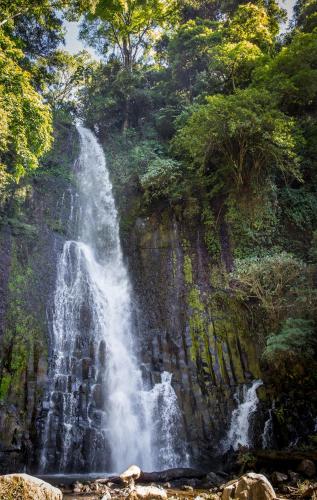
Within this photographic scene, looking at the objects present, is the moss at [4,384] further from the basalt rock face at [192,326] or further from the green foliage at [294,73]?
the green foliage at [294,73]

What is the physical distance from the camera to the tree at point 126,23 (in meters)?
21.8

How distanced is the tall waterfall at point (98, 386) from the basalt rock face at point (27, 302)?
40cm

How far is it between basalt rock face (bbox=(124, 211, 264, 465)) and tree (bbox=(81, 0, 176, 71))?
14.0 metres

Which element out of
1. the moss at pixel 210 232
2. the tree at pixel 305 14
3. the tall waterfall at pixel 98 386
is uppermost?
the tree at pixel 305 14

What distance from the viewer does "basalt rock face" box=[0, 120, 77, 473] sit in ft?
32.7

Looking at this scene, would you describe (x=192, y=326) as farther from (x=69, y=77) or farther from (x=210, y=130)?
(x=69, y=77)

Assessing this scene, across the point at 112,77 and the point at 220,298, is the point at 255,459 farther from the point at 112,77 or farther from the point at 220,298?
the point at 112,77

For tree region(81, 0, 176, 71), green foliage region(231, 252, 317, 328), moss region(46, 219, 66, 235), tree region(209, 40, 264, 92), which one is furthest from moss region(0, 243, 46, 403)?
tree region(81, 0, 176, 71)

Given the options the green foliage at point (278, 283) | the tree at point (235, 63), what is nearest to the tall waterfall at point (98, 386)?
the green foliage at point (278, 283)

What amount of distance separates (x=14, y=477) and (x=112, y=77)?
2344 centimetres

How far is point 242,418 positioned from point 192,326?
3.57 metres

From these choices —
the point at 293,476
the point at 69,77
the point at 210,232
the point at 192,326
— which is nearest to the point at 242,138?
the point at 210,232

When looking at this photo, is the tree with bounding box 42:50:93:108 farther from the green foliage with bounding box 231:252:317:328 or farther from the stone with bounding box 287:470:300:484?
the stone with bounding box 287:470:300:484

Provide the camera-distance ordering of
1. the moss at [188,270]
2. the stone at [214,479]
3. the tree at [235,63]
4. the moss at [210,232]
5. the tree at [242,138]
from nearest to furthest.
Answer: the stone at [214,479] → the tree at [242,138] → the moss at [188,270] → the moss at [210,232] → the tree at [235,63]
